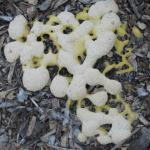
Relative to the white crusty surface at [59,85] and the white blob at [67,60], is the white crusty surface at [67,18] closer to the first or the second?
the white blob at [67,60]

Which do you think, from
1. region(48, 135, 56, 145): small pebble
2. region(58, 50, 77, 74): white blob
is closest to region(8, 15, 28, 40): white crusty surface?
region(58, 50, 77, 74): white blob

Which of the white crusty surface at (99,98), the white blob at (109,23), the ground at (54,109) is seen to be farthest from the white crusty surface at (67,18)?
the white crusty surface at (99,98)

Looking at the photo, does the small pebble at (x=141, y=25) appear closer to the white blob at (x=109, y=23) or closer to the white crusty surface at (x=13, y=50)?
the white blob at (x=109, y=23)

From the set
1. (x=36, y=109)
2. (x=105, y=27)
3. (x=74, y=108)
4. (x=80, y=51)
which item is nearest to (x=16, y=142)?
(x=36, y=109)

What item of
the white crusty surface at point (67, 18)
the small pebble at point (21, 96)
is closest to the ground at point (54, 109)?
the small pebble at point (21, 96)

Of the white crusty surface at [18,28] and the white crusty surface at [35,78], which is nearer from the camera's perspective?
the white crusty surface at [35,78]

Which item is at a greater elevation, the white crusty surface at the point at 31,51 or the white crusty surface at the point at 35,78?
the white crusty surface at the point at 31,51

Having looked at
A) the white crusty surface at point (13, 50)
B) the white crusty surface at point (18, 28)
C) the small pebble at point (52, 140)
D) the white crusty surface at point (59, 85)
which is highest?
the white crusty surface at point (18, 28)

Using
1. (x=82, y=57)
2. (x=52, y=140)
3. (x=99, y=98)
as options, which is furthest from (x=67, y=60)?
(x=52, y=140)
